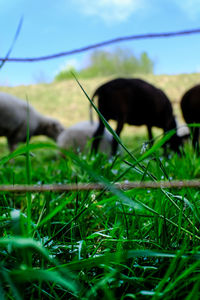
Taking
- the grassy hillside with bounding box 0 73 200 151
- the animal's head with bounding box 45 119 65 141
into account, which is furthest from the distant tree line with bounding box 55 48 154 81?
the animal's head with bounding box 45 119 65 141

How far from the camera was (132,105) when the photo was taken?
247 centimetres

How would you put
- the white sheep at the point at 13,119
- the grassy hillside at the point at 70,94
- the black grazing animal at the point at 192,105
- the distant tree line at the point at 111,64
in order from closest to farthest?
1. the black grazing animal at the point at 192,105
2. the white sheep at the point at 13,119
3. the grassy hillside at the point at 70,94
4. the distant tree line at the point at 111,64

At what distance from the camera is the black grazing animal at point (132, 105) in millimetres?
2279

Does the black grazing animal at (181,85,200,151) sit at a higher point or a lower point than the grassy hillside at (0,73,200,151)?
lower

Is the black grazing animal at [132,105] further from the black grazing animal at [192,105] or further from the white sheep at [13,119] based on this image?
the white sheep at [13,119]

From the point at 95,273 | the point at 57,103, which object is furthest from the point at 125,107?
the point at 57,103

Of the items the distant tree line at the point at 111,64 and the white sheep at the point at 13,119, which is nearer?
the white sheep at the point at 13,119

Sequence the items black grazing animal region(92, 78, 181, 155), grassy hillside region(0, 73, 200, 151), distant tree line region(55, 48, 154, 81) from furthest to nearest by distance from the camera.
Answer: distant tree line region(55, 48, 154, 81), grassy hillside region(0, 73, 200, 151), black grazing animal region(92, 78, 181, 155)

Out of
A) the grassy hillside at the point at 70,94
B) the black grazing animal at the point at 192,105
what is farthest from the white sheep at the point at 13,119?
the grassy hillside at the point at 70,94

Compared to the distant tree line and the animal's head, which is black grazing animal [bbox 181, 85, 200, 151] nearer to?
the animal's head

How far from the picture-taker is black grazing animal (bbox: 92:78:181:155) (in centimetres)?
228

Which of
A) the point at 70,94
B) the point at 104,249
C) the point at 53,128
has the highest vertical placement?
the point at 70,94

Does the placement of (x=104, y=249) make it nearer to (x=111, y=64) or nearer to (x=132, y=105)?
(x=132, y=105)

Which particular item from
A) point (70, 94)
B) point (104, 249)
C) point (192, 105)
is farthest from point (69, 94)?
point (104, 249)
